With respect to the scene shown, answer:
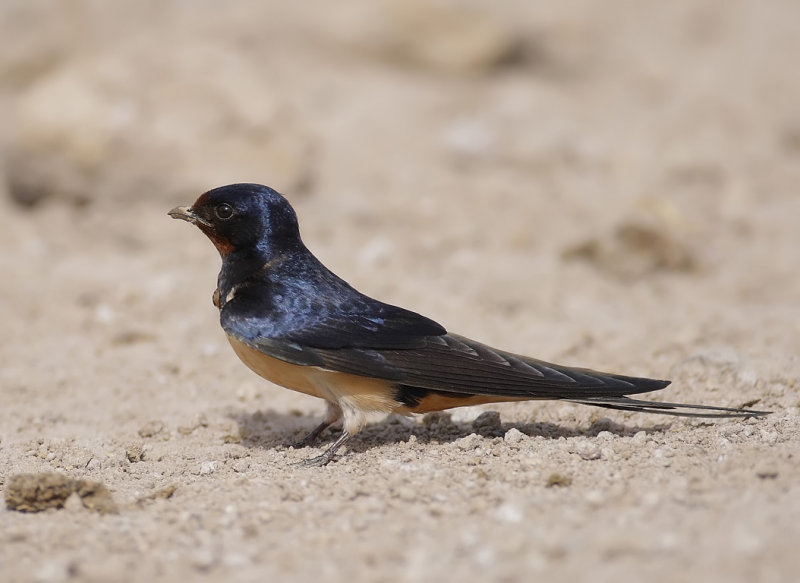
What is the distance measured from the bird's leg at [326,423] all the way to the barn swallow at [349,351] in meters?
0.04

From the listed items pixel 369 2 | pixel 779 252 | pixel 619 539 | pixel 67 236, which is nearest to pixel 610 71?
pixel 369 2

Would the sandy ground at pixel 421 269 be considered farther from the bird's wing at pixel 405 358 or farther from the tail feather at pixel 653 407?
the bird's wing at pixel 405 358

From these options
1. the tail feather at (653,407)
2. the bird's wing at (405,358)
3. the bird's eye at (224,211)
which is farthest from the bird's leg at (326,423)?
the tail feather at (653,407)

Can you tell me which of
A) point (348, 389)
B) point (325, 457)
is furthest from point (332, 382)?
point (325, 457)

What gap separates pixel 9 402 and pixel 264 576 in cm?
289

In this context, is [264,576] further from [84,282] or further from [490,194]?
[490,194]

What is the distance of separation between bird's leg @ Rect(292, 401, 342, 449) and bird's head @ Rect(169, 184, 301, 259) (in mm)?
717

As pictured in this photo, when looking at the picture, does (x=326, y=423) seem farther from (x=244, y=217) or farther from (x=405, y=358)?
(x=244, y=217)

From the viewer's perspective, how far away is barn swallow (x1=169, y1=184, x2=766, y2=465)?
13.1 feet

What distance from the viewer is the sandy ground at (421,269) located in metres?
3.01

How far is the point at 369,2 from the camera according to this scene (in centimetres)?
1154

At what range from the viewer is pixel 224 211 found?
432cm

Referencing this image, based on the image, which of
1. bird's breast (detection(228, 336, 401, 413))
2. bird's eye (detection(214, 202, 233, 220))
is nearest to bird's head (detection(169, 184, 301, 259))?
bird's eye (detection(214, 202, 233, 220))

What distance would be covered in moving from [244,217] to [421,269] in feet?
9.97
